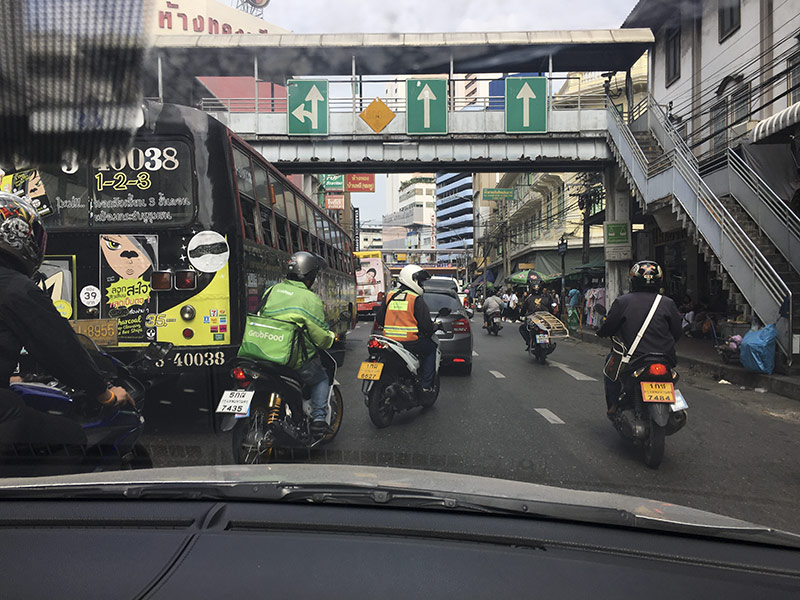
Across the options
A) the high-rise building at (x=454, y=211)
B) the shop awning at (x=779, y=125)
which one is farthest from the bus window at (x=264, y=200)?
the high-rise building at (x=454, y=211)

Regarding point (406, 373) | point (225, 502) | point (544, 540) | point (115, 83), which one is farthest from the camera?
point (406, 373)

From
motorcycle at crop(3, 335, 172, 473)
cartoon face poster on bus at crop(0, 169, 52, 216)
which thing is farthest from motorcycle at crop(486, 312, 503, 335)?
motorcycle at crop(3, 335, 172, 473)

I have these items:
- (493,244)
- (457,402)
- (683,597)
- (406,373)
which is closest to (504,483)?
(683,597)

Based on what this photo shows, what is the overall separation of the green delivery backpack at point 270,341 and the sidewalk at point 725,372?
7.30m

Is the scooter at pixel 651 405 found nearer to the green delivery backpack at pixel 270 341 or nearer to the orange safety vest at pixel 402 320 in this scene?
the orange safety vest at pixel 402 320

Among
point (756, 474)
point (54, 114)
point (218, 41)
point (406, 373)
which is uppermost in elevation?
point (218, 41)

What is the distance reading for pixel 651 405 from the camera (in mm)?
4824

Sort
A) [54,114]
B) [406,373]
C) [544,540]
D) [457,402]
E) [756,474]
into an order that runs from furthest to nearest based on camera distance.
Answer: [457,402], [406,373], [54,114], [756,474], [544,540]

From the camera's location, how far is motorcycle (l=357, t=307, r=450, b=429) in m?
5.98

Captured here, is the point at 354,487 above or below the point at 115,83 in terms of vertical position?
below

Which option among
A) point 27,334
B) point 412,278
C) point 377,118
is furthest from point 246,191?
point 377,118

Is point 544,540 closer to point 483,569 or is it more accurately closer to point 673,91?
point 483,569

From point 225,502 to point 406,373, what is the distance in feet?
13.8

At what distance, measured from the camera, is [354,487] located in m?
2.26
